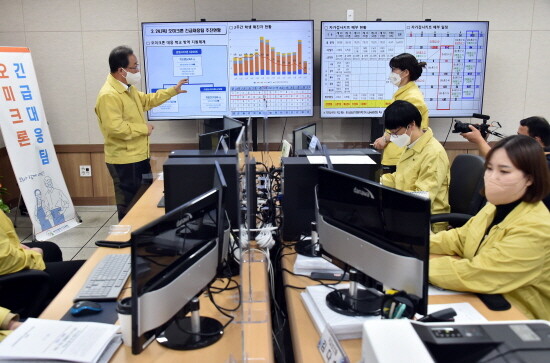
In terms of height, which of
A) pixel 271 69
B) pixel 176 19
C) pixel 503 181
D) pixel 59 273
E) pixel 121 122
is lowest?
pixel 59 273

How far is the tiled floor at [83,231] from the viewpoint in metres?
3.78

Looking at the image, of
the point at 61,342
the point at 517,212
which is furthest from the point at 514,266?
the point at 61,342

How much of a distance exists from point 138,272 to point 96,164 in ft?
13.3

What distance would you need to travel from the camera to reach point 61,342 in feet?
4.47

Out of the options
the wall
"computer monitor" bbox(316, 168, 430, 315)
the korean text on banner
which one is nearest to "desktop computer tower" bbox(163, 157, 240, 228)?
"computer monitor" bbox(316, 168, 430, 315)

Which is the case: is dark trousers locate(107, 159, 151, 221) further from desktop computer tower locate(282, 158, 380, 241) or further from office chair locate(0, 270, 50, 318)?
desktop computer tower locate(282, 158, 380, 241)

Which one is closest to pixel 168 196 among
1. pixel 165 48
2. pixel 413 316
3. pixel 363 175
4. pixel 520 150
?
pixel 363 175

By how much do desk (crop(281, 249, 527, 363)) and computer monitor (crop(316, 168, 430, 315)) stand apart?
0.11 meters

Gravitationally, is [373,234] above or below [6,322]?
above

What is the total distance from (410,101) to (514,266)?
6.43ft

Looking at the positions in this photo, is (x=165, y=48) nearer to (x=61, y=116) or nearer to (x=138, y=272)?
(x=61, y=116)

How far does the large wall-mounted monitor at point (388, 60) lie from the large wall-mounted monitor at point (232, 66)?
23cm

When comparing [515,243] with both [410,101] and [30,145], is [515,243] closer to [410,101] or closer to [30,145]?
[410,101]

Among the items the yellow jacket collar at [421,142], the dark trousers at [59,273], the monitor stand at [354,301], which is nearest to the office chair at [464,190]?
the yellow jacket collar at [421,142]
